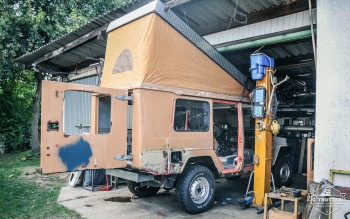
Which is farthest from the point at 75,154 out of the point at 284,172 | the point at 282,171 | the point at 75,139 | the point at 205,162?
the point at 284,172

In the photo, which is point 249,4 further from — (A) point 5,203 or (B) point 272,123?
(A) point 5,203

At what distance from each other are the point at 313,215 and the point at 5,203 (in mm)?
5553

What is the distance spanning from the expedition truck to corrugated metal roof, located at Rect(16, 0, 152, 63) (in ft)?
3.87

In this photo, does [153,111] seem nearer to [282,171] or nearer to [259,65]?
[259,65]

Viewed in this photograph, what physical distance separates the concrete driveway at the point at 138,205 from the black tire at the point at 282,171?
0.90m

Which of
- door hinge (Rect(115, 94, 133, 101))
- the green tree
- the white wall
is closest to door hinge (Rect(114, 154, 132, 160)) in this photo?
door hinge (Rect(115, 94, 133, 101))

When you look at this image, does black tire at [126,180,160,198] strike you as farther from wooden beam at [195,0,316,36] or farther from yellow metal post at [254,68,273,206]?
wooden beam at [195,0,316,36]

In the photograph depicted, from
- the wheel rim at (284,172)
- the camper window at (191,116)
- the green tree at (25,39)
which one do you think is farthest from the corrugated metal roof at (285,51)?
the green tree at (25,39)

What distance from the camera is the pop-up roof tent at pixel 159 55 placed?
4688mm

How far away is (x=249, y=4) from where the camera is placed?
17.9 ft

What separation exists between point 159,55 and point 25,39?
8.83m

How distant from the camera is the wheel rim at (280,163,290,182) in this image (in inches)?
282

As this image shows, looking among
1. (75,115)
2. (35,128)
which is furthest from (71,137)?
(35,128)

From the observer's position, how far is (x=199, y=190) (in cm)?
530
